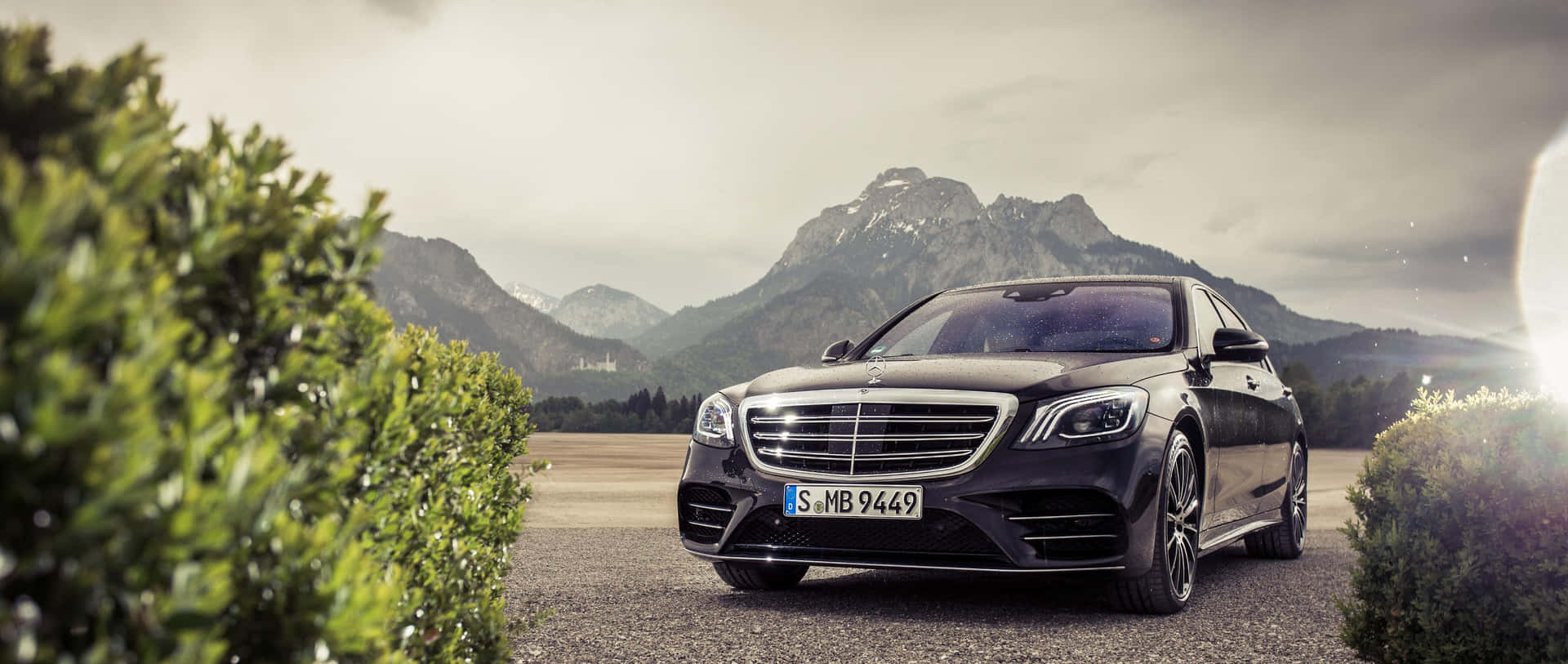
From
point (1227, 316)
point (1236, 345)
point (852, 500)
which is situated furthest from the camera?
point (1227, 316)

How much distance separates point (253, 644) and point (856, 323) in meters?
183

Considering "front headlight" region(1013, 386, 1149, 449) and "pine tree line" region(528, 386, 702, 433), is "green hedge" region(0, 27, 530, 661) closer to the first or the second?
"front headlight" region(1013, 386, 1149, 449)

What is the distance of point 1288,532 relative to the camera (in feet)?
26.6

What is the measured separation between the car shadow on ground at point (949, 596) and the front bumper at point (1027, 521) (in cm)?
18

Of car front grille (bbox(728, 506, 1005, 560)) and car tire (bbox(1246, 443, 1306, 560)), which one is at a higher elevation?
car front grille (bbox(728, 506, 1005, 560))

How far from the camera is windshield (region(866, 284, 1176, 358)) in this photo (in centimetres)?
641

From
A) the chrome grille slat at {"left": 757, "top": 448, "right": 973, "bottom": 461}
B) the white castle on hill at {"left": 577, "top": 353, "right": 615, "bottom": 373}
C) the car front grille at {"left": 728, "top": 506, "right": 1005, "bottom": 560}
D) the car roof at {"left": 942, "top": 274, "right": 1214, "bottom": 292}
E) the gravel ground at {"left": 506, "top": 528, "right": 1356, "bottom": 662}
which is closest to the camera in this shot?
the gravel ground at {"left": 506, "top": 528, "right": 1356, "bottom": 662}

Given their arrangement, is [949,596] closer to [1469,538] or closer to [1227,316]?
[1469,538]

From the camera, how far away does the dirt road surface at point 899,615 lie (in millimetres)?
4594

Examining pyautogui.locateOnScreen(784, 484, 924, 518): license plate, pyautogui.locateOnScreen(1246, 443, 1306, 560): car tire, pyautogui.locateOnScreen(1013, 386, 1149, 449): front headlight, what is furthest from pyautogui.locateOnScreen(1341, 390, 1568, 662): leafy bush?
pyautogui.locateOnScreen(1246, 443, 1306, 560): car tire

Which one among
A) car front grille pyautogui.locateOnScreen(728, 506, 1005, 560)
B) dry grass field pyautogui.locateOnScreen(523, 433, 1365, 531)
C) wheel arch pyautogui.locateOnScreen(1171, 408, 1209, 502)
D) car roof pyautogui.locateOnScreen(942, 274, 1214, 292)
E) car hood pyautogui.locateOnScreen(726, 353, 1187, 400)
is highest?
car roof pyautogui.locateOnScreen(942, 274, 1214, 292)

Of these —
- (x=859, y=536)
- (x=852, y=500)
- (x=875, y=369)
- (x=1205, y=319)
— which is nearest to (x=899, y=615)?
(x=859, y=536)

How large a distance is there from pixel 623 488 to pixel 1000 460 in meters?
12.1

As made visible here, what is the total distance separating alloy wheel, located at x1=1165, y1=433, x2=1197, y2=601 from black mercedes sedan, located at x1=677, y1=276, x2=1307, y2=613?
15mm
